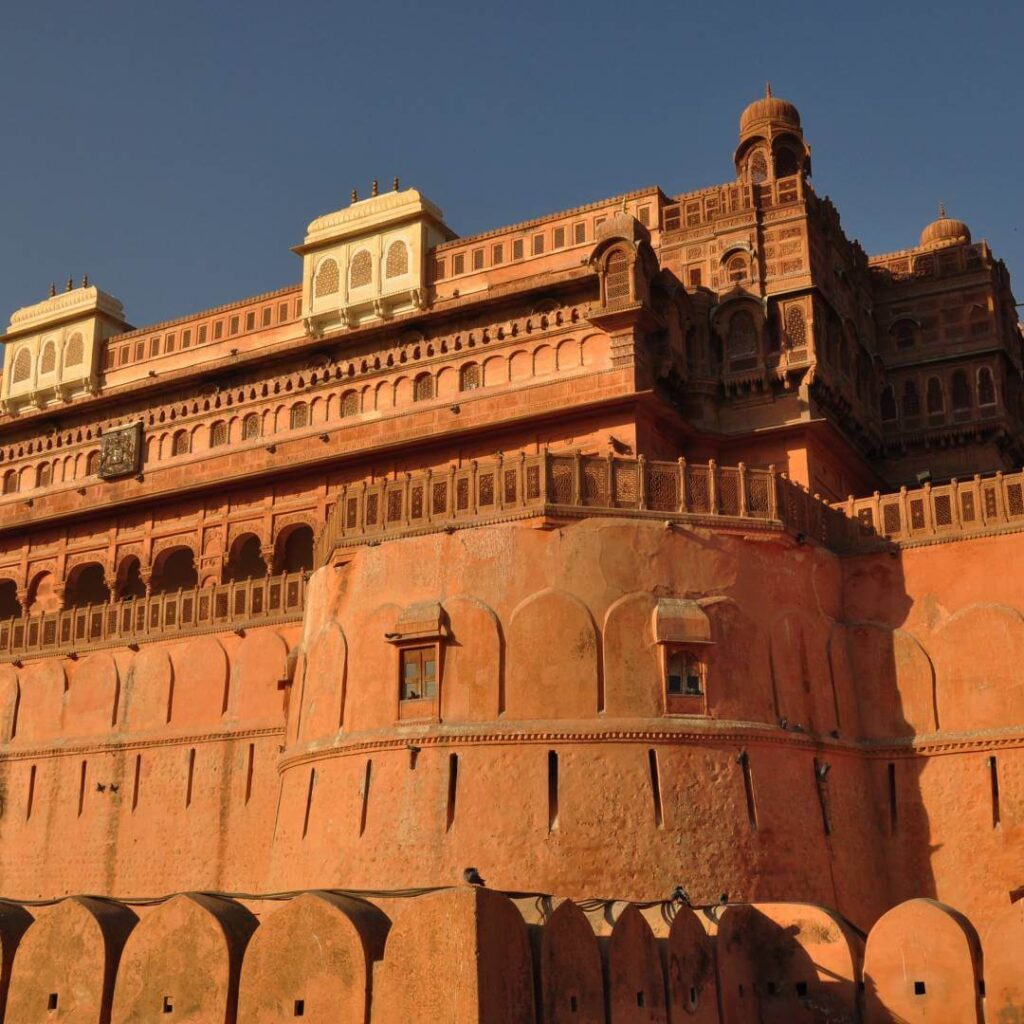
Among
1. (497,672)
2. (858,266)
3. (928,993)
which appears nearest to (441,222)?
(858,266)

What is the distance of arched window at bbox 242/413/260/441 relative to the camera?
1345 inches

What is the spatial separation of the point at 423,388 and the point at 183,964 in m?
19.6

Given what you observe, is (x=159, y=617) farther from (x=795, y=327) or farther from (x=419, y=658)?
(x=795, y=327)

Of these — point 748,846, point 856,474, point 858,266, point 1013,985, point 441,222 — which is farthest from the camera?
point 441,222

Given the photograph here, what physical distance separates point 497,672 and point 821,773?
496cm

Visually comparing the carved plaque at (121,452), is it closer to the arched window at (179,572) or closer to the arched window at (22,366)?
the arched window at (179,572)

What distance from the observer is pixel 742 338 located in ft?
99.1

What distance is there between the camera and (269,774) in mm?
25906

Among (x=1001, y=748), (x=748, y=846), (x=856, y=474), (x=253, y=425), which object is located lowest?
(x=748, y=846)

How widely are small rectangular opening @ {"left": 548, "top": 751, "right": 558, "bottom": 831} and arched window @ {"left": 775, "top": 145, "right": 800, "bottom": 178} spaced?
59.1 feet

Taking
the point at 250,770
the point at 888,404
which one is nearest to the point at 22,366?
the point at 250,770

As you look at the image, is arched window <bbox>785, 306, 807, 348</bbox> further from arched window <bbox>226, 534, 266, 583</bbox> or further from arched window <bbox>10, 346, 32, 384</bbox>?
arched window <bbox>10, 346, 32, 384</bbox>

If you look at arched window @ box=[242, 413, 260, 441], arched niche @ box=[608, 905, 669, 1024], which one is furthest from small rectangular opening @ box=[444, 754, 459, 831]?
arched window @ box=[242, 413, 260, 441]

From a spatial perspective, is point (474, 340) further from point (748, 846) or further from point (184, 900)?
point (184, 900)
